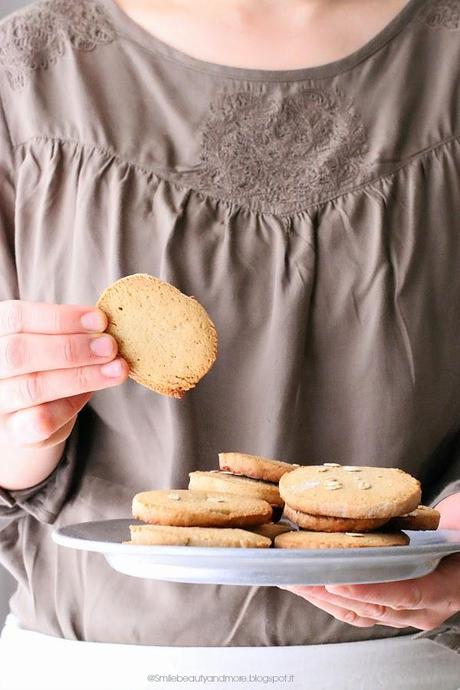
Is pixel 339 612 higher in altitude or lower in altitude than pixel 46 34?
lower

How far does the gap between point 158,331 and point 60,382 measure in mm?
131

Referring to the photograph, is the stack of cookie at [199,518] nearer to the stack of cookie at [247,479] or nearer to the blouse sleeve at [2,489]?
the stack of cookie at [247,479]

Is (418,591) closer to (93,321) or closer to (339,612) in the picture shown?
(339,612)

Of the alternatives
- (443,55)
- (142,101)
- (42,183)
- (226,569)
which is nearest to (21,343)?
(226,569)

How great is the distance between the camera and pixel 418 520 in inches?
34.8

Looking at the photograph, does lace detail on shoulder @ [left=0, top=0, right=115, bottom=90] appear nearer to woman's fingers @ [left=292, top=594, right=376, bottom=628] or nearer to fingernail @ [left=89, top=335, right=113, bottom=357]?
fingernail @ [left=89, top=335, right=113, bottom=357]

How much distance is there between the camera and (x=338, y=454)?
1.17 meters

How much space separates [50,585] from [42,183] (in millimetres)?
482

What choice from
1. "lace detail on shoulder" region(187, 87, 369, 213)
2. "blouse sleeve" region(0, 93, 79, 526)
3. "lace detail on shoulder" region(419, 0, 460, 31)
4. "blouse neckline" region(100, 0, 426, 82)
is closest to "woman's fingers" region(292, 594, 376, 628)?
"blouse sleeve" region(0, 93, 79, 526)

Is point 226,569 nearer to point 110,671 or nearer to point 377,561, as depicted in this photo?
point 377,561

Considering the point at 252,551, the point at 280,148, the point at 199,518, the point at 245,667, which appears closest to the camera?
the point at 252,551

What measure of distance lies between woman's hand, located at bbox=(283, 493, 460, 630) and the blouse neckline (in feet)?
1.84

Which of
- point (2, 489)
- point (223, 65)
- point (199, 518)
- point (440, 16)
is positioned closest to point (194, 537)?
point (199, 518)

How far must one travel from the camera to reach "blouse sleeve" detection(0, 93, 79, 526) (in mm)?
1140
